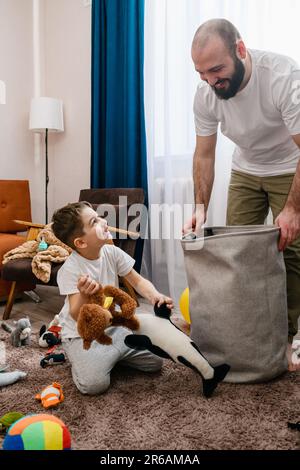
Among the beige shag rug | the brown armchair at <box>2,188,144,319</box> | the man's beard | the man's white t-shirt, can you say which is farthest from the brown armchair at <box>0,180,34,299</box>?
the man's beard

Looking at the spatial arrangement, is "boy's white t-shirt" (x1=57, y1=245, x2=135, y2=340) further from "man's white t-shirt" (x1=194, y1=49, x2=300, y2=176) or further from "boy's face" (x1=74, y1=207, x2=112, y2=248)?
"man's white t-shirt" (x1=194, y1=49, x2=300, y2=176)

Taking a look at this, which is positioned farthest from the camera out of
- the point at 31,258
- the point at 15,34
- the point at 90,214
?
the point at 15,34

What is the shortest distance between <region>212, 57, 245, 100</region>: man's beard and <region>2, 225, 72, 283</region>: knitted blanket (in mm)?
1210

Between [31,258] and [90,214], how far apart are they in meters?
0.96

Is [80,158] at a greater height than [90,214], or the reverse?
[80,158]

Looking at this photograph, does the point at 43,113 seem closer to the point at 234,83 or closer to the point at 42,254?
the point at 42,254

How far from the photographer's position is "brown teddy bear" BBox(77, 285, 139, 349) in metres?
1.20

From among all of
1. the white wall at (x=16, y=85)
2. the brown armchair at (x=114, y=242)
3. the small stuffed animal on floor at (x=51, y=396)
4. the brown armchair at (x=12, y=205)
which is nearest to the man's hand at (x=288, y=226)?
the small stuffed animal on floor at (x=51, y=396)

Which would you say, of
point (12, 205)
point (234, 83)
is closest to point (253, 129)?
point (234, 83)

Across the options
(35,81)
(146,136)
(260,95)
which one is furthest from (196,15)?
(35,81)

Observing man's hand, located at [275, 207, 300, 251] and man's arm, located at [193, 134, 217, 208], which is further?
man's arm, located at [193, 134, 217, 208]

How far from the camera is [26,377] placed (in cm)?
144

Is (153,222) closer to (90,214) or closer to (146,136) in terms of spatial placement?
(146,136)

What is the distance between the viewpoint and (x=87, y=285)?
3.92 ft
